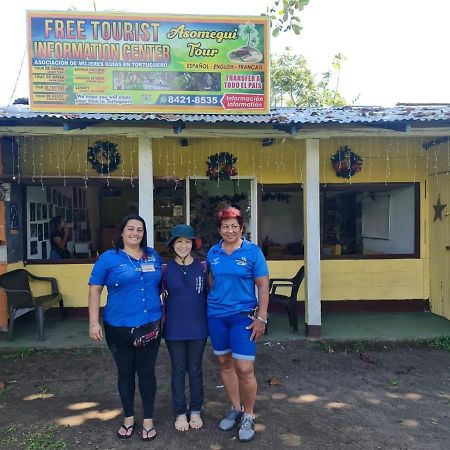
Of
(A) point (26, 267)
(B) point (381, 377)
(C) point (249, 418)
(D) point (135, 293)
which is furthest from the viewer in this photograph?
(A) point (26, 267)

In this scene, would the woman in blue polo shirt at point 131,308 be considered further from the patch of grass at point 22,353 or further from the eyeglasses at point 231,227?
the patch of grass at point 22,353

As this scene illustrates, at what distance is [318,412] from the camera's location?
357cm

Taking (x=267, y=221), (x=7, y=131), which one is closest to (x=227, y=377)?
(x=7, y=131)

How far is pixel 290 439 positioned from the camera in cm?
313

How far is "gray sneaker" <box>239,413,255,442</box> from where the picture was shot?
122 inches

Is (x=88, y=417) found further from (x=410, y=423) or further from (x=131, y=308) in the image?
(x=410, y=423)

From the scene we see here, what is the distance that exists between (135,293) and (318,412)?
187 centimetres

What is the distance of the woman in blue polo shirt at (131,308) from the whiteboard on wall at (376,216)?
5.46 metres

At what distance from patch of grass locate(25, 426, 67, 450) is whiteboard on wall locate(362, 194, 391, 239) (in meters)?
6.04

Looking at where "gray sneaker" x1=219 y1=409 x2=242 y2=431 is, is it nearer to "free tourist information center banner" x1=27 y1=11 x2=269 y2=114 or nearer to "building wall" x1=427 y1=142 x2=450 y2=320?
"free tourist information center banner" x1=27 y1=11 x2=269 y2=114

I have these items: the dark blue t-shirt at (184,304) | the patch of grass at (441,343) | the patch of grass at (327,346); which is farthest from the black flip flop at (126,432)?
the patch of grass at (441,343)

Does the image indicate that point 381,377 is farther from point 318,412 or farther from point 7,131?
point 7,131

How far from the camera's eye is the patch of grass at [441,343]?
515cm

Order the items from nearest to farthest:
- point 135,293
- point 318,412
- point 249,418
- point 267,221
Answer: point 135,293 < point 249,418 < point 318,412 < point 267,221
